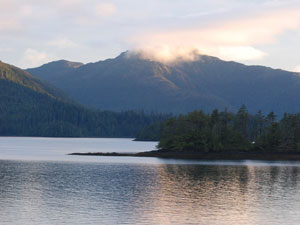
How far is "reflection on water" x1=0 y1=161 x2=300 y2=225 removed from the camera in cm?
6116

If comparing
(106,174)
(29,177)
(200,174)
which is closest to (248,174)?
(200,174)

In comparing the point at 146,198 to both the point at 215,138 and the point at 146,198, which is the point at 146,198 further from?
the point at 215,138

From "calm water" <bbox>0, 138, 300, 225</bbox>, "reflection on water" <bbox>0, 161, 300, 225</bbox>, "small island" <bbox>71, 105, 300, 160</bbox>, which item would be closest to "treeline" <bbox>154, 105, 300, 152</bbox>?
"small island" <bbox>71, 105, 300, 160</bbox>

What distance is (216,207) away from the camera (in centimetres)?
6962

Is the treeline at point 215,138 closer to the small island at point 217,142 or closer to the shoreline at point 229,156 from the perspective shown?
the small island at point 217,142

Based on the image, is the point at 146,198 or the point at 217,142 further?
the point at 217,142

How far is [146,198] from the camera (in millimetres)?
77062

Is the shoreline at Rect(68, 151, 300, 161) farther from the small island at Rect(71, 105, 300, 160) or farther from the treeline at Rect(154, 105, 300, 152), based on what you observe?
the treeline at Rect(154, 105, 300, 152)

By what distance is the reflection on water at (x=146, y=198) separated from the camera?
61.2 metres

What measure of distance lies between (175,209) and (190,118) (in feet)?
424

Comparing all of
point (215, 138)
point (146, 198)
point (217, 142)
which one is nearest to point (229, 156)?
point (217, 142)

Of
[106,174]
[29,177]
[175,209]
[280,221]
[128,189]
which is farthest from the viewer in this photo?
[106,174]

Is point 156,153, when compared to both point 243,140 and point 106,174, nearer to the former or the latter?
point 243,140

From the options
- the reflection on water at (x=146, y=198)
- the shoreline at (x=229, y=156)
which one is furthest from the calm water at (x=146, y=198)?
the shoreline at (x=229, y=156)
